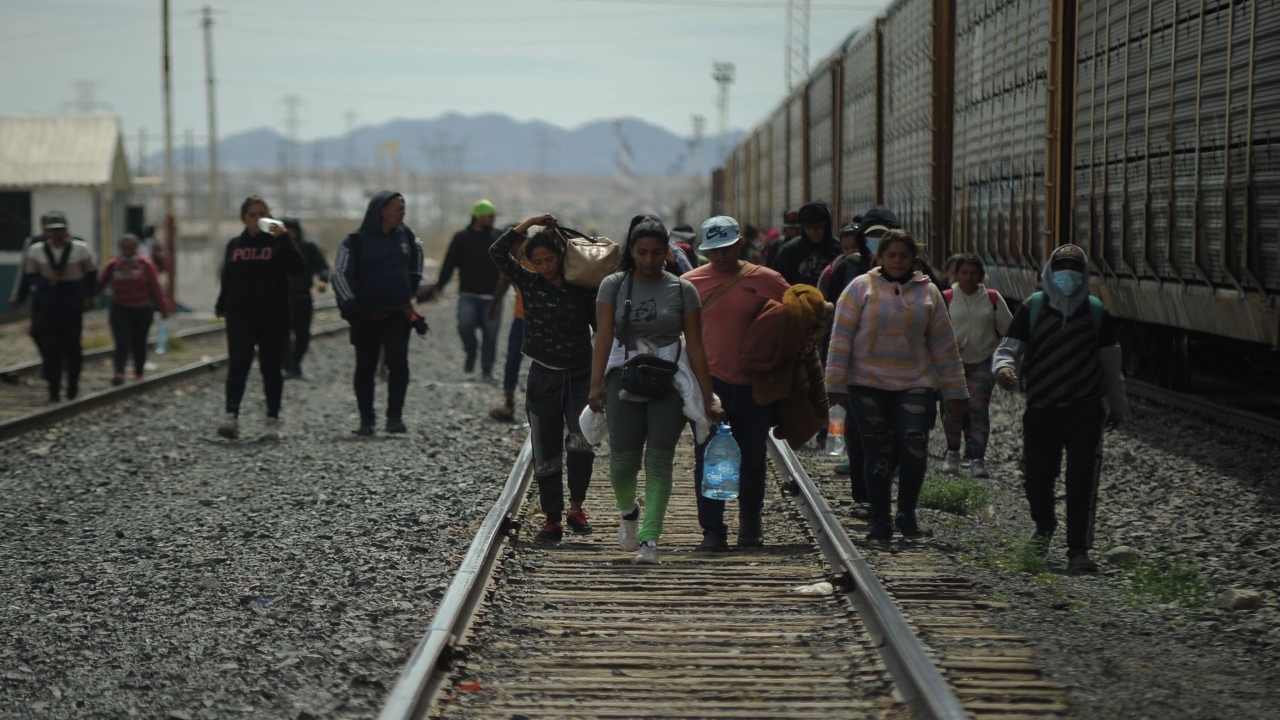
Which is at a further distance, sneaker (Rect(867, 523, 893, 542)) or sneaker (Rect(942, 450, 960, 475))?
sneaker (Rect(942, 450, 960, 475))

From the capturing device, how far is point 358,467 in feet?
36.4

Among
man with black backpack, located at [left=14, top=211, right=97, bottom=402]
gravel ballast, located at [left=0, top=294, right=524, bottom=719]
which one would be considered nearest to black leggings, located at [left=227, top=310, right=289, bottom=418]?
gravel ballast, located at [left=0, top=294, right=524, bottom=719]

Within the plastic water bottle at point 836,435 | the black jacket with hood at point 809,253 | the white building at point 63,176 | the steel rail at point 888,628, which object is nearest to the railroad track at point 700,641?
the steel rail at point 888,628

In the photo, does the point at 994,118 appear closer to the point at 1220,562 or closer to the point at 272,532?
the point at 1220,562

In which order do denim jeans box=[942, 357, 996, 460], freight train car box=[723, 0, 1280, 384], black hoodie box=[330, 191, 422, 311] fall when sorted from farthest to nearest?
black hoodie box=[330, 191, 422, 311], denim jeans box=[942, 357, 996, 460], freight train car box=[723, 0, 1280, 384]

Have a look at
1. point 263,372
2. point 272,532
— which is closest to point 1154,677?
point 272,532

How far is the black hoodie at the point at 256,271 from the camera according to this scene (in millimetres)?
12086

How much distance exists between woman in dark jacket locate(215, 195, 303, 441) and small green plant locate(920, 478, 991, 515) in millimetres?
5491

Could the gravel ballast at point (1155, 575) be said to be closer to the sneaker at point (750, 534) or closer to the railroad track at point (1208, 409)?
the railroad track at point (1208, 409)

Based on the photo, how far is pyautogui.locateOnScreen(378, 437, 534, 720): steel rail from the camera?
4.88 metres

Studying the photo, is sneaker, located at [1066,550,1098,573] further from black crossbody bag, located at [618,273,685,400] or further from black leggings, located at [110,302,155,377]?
black leggings, located at [110,302,155,377]

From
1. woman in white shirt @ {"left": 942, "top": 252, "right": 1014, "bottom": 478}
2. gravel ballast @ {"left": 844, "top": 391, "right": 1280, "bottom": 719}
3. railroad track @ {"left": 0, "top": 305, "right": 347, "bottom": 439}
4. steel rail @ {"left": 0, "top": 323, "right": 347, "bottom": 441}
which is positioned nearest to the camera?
gravel ballast @ {"left": 844, "top": 391, "right": 1280, "bottom": 719}

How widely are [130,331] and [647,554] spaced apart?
12.1 m

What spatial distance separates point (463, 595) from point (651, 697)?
1331mm
